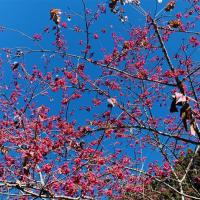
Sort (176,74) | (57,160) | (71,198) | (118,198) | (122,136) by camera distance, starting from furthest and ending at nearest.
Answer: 1. (118,198)
2. (122,136)
3. (57,160)
4. (176,74)
5. (71,198)

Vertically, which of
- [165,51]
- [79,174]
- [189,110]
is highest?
[165,51]

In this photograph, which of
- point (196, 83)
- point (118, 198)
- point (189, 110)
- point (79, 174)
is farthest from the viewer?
point (118, 198)

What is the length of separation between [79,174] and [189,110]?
393 cm

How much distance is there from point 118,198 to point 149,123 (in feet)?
8.74

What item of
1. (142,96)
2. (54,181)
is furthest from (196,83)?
(54,181)

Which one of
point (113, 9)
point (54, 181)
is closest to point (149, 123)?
point (113, 9)

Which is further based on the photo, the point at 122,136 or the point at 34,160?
the point at 122,136

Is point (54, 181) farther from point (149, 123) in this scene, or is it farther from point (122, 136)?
point (149, 123)

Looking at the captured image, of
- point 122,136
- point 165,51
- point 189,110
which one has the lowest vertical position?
point 189,110

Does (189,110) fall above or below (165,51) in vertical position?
below

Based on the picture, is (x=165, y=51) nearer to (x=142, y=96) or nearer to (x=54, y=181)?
(x=142, y=96)

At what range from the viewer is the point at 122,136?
34.5 feet

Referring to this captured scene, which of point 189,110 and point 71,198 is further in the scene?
point 71,198

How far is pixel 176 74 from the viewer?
7.78m
